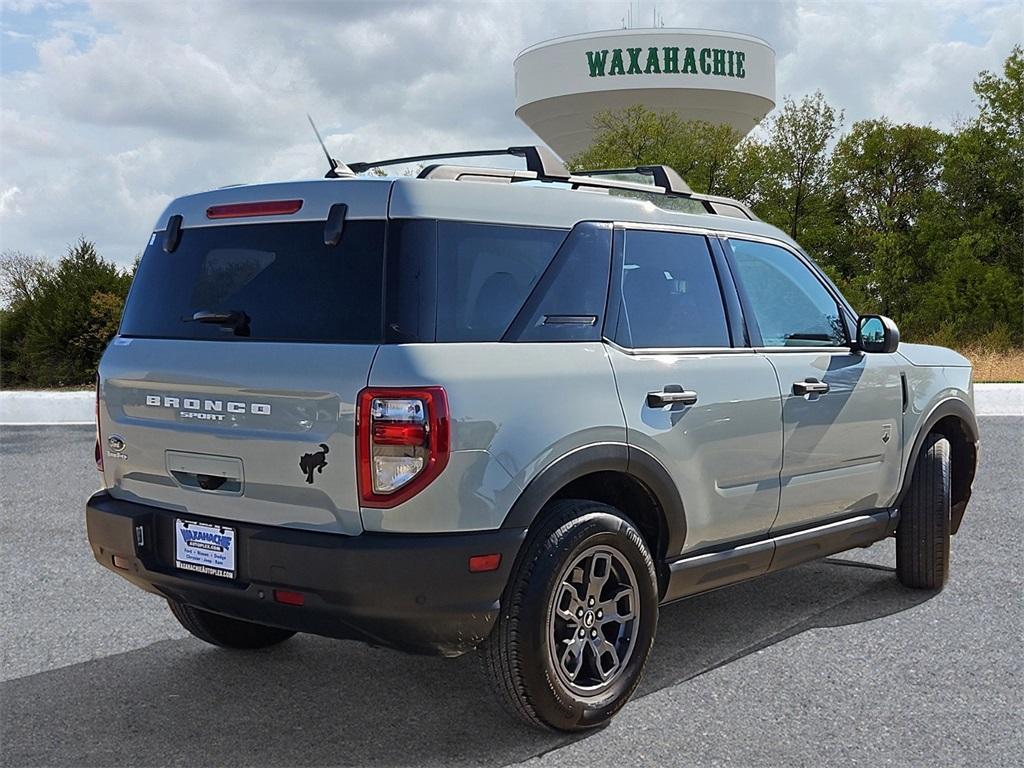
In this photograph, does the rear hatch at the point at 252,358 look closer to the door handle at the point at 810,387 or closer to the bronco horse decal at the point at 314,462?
the bronco horse decal at the point at 314,462

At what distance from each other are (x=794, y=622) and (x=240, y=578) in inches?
113

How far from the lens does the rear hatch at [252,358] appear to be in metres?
3.75

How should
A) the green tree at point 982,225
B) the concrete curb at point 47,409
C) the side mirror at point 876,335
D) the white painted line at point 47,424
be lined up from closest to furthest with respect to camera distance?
1. the side mirror at point 876,335
2. the white painted line at point 47,424
3. the concrete curb at point 47,409
4. the green tree at point 982,225

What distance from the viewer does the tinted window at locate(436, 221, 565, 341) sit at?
3857 millimetres

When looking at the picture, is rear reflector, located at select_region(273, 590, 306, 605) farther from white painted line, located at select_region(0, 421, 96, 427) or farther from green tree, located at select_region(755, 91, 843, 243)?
green tree, located at select_region(755, 91, 843, 243)

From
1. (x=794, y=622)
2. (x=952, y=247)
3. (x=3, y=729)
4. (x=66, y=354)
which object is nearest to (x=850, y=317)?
(x=794, y=622)

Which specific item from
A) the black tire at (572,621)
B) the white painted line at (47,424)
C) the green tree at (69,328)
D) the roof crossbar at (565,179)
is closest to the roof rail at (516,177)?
the roof crossbar at (565,179)

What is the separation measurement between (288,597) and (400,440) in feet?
2.27

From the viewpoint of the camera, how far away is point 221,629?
16.4 feet

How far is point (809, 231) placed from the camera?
3191 centimetres

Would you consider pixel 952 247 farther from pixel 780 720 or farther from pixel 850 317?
pixel 780 720

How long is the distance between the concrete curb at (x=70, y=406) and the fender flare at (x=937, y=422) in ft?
32.5

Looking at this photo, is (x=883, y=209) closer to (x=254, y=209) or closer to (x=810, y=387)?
(x=810, y=387)

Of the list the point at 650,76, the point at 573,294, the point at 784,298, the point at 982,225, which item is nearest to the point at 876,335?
the point at 784,298
